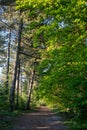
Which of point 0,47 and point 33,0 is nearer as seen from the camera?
point 33,0

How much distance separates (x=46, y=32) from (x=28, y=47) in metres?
25.6

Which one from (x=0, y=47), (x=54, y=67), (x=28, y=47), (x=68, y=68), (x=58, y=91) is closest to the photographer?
(x=68, y=68)

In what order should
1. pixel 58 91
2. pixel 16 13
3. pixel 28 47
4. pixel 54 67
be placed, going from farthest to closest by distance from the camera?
pixel 28 47
pixel 16 13
pixel 58 91
pixel 54 67

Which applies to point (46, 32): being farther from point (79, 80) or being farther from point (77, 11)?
point (79, 80)

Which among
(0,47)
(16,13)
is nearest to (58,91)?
(16,13)

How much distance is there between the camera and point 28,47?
3812 centimetres

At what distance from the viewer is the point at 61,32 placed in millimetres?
12484

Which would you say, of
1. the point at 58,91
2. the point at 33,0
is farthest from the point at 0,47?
the point at 33,0

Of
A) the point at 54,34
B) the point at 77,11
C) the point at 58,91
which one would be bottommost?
the point at 58,91

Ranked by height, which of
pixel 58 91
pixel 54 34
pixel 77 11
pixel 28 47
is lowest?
pixel 58 91

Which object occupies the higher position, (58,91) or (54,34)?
(54,34)

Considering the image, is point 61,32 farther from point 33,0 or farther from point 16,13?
point 16,13

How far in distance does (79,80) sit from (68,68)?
65 cm

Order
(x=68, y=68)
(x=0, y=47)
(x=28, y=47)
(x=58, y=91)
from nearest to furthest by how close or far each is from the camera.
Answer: (x=68, y=68)
(x=58, y=91)
(x=28, y=47)
(x=0, y=47)
